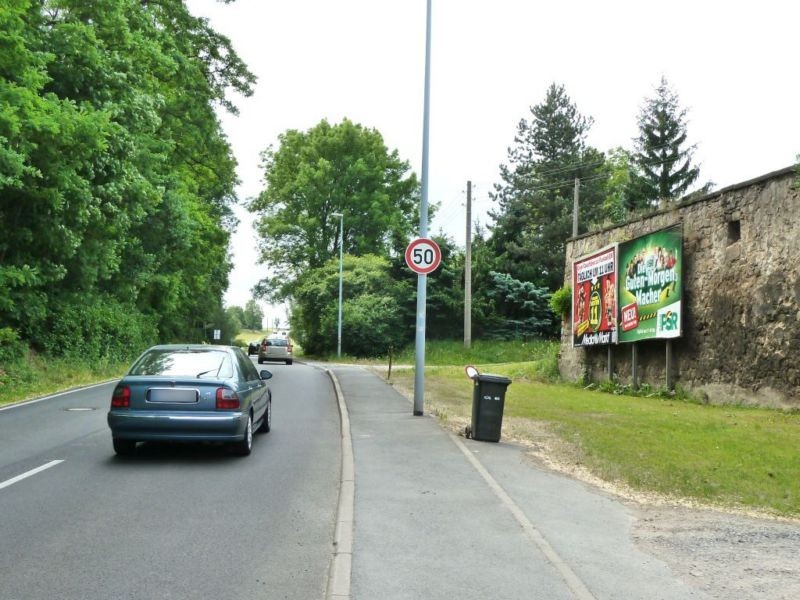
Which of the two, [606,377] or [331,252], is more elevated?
[331,252]

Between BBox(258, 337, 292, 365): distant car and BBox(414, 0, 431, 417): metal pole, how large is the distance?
29.3m

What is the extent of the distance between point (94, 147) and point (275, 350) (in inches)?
999

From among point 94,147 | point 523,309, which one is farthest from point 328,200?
point 94,147

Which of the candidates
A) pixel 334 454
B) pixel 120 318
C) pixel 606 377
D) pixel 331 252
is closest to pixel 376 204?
pixel 331 252

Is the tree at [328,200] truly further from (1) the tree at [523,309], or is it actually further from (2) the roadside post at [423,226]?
(2) the roadside post at [423,226]

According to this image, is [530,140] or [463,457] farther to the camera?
[530,140]

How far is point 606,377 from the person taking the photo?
78.9 feet

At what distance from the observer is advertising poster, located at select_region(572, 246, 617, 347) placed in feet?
75.9

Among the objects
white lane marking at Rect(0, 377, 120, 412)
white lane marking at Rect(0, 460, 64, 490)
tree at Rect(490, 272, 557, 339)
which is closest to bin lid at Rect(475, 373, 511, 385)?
white lane marking at Rect(0, 460, 64, 490)

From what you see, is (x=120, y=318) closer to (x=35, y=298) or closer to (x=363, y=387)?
(x=35, y=298)

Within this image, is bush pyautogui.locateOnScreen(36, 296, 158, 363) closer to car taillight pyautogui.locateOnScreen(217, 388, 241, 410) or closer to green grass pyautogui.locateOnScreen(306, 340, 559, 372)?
green grass pyautogui.locateOnScreen(306, 340, 559, 372)

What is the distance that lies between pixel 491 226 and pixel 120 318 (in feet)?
111

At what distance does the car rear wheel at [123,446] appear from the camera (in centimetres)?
955

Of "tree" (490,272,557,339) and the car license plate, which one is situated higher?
"tree" (490,272,557,339)
